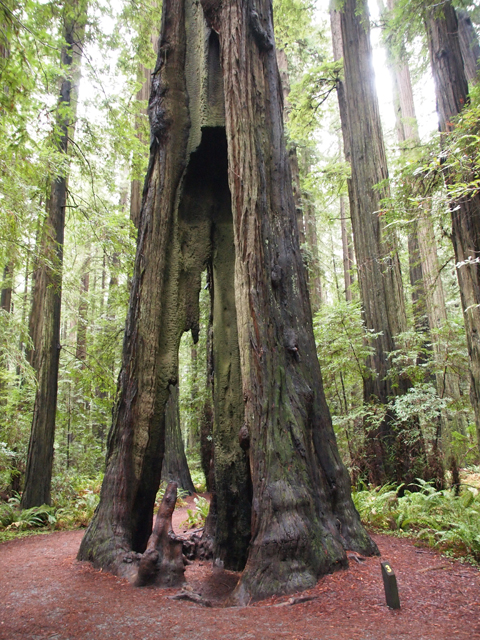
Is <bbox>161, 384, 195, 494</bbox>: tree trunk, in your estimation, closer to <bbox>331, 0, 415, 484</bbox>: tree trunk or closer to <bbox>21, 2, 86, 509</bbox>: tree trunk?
<bbox>21, 2, 86, 509</bbox>: tree trunk

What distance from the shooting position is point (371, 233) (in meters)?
9.15

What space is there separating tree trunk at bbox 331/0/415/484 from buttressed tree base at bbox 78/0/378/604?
3.67 m

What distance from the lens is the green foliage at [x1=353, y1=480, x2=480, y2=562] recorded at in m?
4.49

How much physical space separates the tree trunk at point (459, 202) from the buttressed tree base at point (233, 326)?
295 centimetres

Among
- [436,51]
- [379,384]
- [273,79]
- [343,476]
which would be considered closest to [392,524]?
[343,476]

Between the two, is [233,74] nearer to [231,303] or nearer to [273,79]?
[273,79]

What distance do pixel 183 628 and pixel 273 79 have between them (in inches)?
217

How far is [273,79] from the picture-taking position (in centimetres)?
523

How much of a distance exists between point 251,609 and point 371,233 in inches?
306

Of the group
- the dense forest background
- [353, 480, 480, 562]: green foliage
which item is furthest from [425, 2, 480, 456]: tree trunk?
[353, 480, 480, 562]: green foliage

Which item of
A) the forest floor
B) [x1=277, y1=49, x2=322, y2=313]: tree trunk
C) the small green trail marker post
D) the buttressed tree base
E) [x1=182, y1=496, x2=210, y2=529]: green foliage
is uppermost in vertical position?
[x1=277, y1=49, x2=322, y2=313]: tree trunk

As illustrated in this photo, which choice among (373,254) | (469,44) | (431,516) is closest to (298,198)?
(373,254)

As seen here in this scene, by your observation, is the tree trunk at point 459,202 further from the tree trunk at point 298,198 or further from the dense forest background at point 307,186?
the tree trunk at point 298,198

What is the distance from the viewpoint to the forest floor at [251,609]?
250 centimetres
